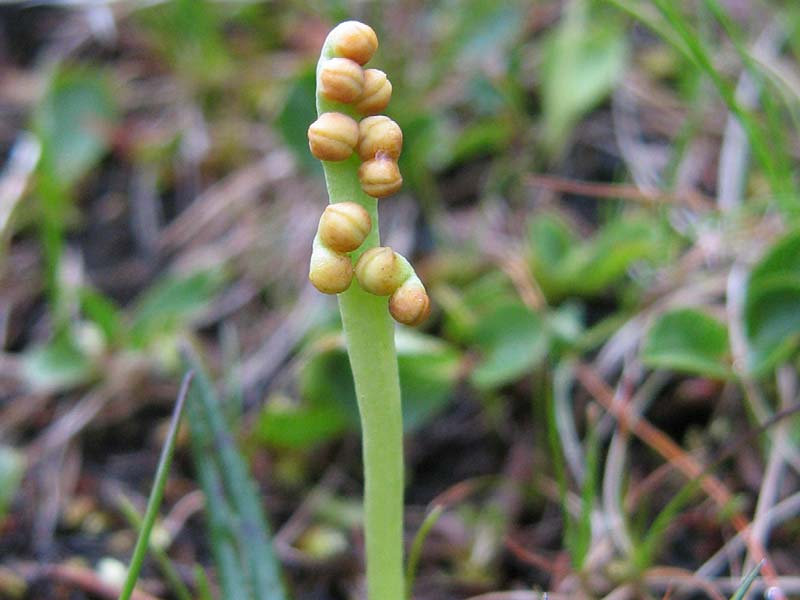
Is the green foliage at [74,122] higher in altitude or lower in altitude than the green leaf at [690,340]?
higher

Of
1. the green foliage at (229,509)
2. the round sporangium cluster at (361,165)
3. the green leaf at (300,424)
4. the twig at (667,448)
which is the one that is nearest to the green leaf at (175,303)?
the green leaf at (300,424)

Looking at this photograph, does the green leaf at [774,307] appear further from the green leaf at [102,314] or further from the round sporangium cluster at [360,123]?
the green leaf at [102,314]

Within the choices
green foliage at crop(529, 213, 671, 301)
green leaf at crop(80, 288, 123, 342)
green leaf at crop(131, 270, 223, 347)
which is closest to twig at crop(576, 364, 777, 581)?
green foliage at crop(529, 213, 671, 301)

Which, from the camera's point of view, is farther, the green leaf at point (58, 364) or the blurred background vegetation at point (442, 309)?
the green leaf at point (58, 364)

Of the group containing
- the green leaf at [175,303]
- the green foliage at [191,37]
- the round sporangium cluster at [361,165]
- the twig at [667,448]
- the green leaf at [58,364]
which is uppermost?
the round sporangium cluster at [361,165]

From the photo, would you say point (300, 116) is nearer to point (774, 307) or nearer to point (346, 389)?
point (346, 389)

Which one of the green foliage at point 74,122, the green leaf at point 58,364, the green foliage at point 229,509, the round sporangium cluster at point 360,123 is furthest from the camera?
the green foliage at point 74,122

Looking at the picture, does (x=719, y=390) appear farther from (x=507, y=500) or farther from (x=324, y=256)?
(x=324, y=256)

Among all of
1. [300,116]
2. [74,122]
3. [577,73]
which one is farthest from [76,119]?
[577,73]
